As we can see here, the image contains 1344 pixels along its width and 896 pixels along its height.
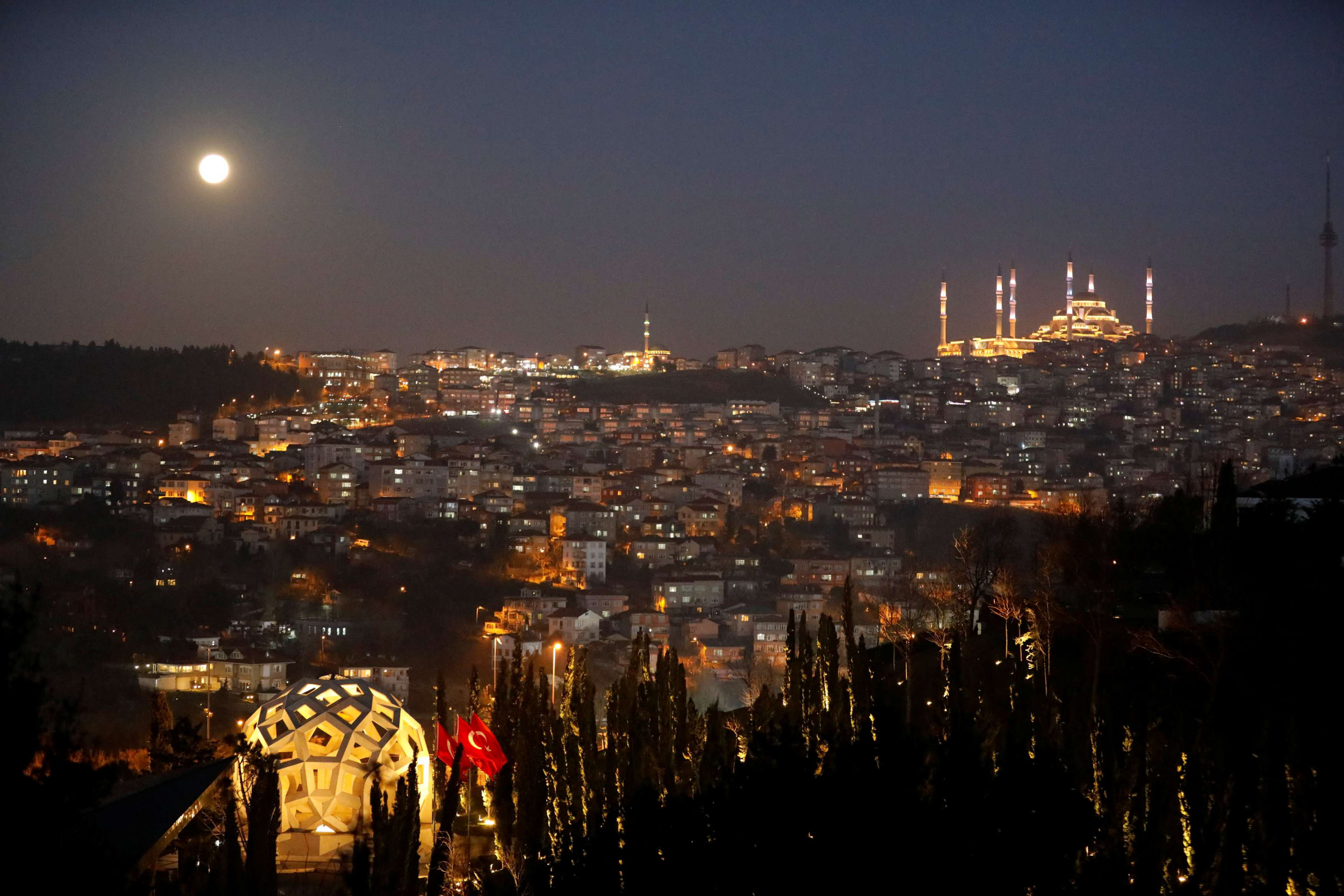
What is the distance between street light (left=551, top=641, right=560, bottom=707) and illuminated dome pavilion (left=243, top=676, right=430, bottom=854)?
211 cm

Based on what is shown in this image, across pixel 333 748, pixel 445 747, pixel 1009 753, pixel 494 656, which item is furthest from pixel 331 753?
pixel 494 656

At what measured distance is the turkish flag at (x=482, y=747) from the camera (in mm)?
12078

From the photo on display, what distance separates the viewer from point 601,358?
8069 cm

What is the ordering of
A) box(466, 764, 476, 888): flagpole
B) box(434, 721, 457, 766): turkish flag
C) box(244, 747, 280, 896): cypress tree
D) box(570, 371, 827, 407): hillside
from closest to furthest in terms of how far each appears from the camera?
box(244, 747, 280, 896): cypress tree < box(466, 764, 476, 888): flagpole < box(434, 721, 457, 766): turkish flag < box(570, 371, 827, 407): hillside

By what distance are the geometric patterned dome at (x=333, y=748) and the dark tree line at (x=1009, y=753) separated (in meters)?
0.95

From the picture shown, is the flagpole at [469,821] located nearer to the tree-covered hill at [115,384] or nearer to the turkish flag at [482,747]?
the turkish flag at [482,747]

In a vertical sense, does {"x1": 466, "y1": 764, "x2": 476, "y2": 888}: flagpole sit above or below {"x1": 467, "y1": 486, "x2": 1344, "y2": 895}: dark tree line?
below

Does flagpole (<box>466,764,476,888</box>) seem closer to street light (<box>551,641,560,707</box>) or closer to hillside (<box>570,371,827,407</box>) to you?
street light (<box>551,641,560,707</box>)

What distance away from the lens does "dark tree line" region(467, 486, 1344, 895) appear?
7.21 metres

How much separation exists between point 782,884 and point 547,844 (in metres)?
4.52

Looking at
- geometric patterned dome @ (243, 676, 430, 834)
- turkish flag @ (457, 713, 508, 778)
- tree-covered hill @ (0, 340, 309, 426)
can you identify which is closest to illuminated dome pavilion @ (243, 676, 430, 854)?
geometric patterned dome @ (243, 676, 430, 834)

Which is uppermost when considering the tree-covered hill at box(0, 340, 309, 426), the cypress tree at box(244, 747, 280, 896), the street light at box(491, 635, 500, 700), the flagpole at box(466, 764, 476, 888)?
the tree-covered hill at box(0, 340, 309, 426)

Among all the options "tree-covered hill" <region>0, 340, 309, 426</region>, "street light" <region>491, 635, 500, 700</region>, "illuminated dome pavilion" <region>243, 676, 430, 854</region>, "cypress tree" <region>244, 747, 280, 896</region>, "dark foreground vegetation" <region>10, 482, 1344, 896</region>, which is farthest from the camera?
"tree-covered hill" <region>0, 340, 309, 426</region>

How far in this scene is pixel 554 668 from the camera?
766 inches
